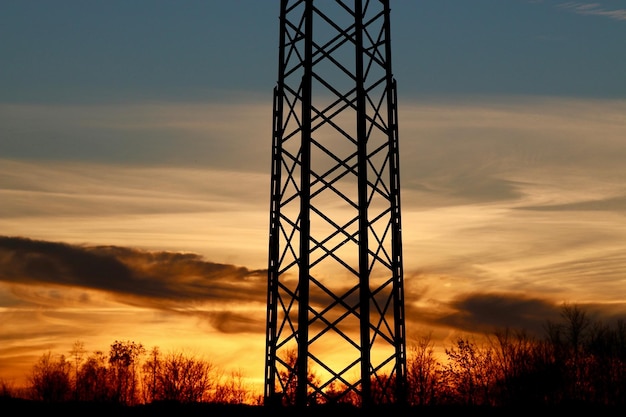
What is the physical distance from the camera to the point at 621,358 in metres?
42.9

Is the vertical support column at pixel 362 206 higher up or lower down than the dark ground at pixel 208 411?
higher up

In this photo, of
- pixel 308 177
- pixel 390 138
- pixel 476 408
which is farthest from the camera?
pixel 476 408

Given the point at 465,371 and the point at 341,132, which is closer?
the point at 341,132

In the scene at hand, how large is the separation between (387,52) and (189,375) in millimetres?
38959

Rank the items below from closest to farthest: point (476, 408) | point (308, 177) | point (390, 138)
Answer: point (308, 177)
point (390, 138)
point (476, 408)

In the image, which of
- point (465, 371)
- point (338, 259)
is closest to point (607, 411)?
point (338, 259)

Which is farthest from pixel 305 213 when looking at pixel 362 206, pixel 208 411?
pixel 208 411

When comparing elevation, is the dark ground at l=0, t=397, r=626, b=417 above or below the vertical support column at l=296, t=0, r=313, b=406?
below

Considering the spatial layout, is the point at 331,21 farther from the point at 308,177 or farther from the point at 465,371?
the point at 465,371

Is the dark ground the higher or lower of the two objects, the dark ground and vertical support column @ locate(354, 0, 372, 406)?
the lower

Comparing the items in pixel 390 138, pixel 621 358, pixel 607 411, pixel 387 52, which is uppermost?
pixel 387 52

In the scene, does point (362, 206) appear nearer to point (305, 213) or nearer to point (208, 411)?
point (305, 213)

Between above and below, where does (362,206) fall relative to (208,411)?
above

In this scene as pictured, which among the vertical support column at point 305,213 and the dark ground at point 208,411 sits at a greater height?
the vertical support column at point 305,213
